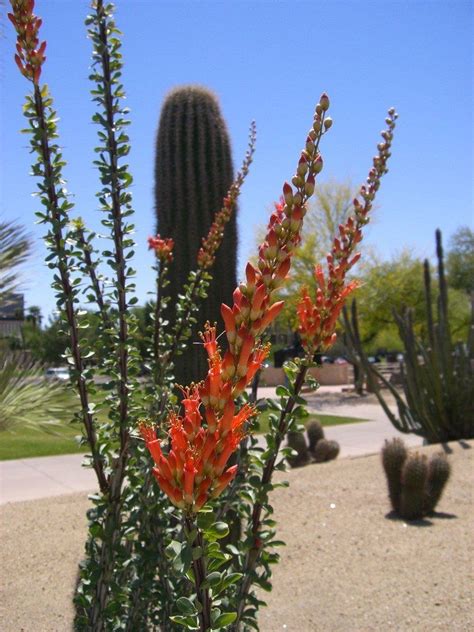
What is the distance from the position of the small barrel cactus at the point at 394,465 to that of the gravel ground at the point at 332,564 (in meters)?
0.22

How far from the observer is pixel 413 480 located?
246 inches

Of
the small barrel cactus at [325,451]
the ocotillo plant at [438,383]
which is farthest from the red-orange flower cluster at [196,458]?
the ocotillo plant at [438,383]

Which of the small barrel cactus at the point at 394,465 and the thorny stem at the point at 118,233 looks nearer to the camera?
the thorny stem at the point at 118,233

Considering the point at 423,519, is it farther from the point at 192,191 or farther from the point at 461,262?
the point at 461,262

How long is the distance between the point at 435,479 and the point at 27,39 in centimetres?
531

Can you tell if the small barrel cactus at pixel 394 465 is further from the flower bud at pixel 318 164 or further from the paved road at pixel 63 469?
the flower bud at pixel 318 164

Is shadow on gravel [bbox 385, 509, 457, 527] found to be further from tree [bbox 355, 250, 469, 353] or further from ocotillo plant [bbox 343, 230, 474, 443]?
tree [bbox 355, 250, 469, 353]

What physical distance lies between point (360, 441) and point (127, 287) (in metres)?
11.0

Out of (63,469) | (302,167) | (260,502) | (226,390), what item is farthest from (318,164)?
(63,469)

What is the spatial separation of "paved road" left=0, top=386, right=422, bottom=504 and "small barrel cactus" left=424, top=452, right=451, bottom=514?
13.5 ft

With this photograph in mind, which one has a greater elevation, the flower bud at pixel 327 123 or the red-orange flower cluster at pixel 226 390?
the flower bud at pixel 327 123

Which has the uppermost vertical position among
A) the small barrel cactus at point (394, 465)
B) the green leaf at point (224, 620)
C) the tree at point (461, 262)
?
the tree at point (461, 262)

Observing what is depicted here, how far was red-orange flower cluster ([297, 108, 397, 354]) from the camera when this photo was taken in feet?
8.74

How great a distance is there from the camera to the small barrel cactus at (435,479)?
636 cm
